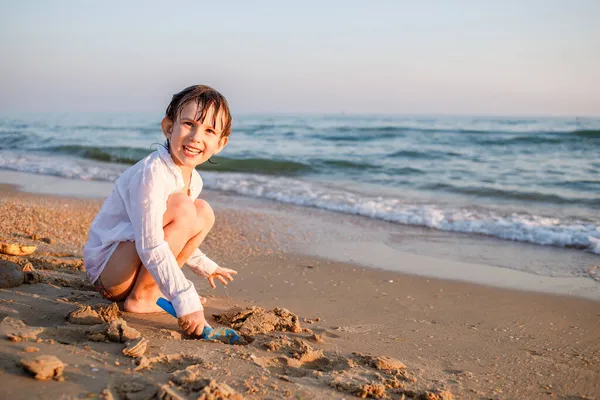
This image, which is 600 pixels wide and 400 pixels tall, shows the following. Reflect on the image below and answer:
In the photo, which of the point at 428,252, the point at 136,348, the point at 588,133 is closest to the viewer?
the point at 136,348

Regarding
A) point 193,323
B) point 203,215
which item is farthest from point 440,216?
point 193,323

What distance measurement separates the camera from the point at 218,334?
93.3 inches

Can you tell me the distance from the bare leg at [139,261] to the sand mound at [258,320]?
0.38 m

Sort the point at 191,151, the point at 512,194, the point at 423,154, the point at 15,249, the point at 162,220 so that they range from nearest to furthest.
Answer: the point at 162,220 < the point at 191,151 < the point at 15,249 < the point at 512,194 < the point at 423,154

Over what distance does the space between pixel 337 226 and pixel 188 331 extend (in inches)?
141

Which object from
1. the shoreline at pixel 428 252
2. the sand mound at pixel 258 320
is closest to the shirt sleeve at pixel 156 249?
the sand mound at pixel 258 320

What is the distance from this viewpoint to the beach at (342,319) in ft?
6.29

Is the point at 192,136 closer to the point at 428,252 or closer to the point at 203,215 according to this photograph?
the point at 203,215

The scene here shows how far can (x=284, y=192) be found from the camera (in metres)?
7.86

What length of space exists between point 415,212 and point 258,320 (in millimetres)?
4279

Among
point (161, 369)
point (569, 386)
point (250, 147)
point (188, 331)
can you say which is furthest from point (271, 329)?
point (250, 147)

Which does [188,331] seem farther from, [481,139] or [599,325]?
[481,139]

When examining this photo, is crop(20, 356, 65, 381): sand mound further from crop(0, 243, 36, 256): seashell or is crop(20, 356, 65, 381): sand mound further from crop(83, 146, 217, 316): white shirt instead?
crop(0, 243, 36, 256): seashell

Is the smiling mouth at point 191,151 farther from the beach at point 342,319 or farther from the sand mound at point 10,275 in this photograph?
the sand mound at point 10,275
